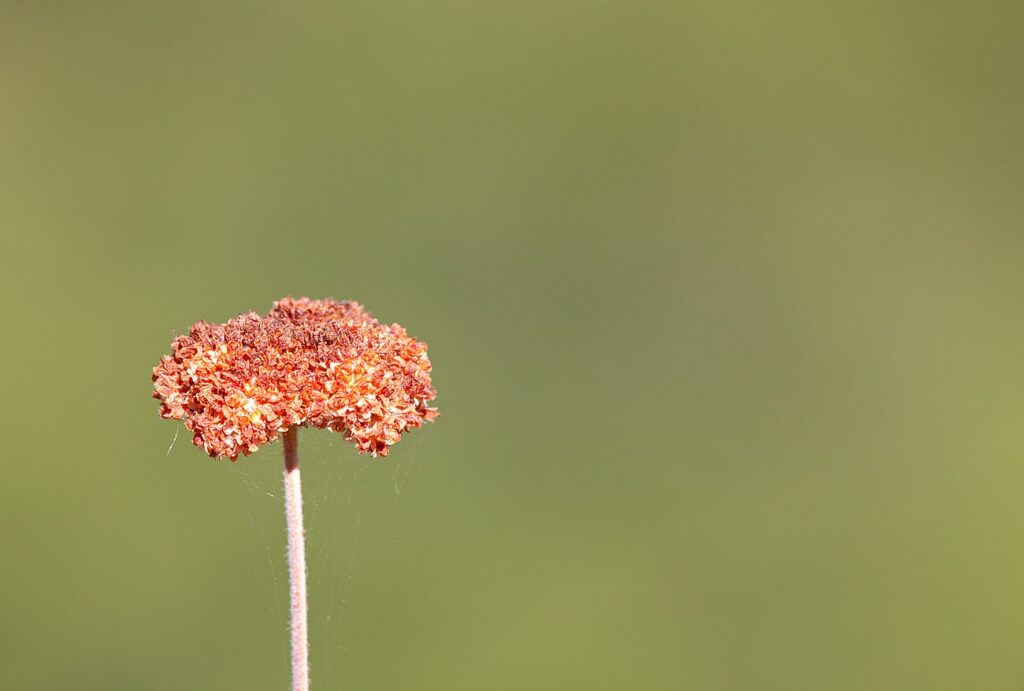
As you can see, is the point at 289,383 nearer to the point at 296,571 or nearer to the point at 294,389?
the point at 294,389

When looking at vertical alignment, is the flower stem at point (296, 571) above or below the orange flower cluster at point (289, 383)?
below

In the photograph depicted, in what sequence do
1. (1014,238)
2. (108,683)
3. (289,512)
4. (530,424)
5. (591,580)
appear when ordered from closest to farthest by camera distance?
1. (289,512)
2. (108,683)
3. (591,580)
4. (530,424)
5. (1014,238)

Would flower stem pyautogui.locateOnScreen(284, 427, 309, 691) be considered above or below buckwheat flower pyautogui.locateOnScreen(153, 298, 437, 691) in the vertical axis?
below

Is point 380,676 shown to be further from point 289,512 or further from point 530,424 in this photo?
point 289,512

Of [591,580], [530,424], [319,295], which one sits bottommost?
[591,580]

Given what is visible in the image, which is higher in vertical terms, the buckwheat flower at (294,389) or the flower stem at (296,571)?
the buckwheat flower at (294,389)

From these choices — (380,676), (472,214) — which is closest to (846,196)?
(472,214)
